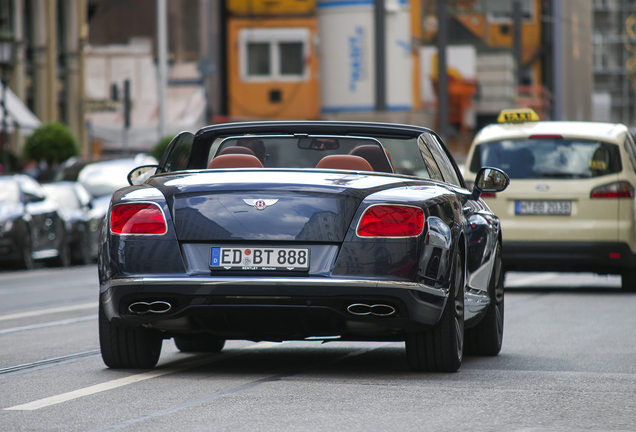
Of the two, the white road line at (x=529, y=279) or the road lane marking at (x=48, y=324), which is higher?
the road lane marking at (x=48, y=324)

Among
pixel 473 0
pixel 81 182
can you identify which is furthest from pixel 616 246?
pixel 473 0

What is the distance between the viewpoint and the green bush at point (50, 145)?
3412 centimetres

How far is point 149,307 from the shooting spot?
7148 millimetres

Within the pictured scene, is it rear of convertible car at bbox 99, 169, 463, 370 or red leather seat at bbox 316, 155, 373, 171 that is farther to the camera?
red leather seat at bbox 316, 155, 373, 171

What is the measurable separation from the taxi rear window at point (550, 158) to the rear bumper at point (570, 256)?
738mm

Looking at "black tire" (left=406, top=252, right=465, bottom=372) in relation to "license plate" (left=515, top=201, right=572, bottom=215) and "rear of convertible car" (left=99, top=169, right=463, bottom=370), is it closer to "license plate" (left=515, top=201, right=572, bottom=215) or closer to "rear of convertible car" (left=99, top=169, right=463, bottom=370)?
"rear of convertible car" (left=99, top=169, right=463, bottom=370)

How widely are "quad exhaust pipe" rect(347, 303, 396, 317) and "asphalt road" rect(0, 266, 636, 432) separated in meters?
0.37

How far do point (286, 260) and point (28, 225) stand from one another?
15804 mm

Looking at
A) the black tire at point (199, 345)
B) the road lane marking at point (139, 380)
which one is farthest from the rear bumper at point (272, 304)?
the black tire at point (199, 345)

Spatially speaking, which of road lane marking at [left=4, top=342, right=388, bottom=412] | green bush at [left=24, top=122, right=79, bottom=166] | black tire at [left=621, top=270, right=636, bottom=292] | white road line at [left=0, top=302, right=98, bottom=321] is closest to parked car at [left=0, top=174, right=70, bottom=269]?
white road line at [left=0, top=302, right=98, bottom=321]

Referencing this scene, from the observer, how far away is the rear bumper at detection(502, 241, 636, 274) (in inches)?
579

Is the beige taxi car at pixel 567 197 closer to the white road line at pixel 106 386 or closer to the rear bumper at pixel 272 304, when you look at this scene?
the white road line at pixel 106 386

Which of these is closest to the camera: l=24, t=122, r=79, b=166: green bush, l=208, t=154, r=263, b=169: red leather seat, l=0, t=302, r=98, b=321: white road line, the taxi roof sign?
l=208, t=154, r=263, b=169: red leather seat

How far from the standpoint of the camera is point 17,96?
1576 inches
